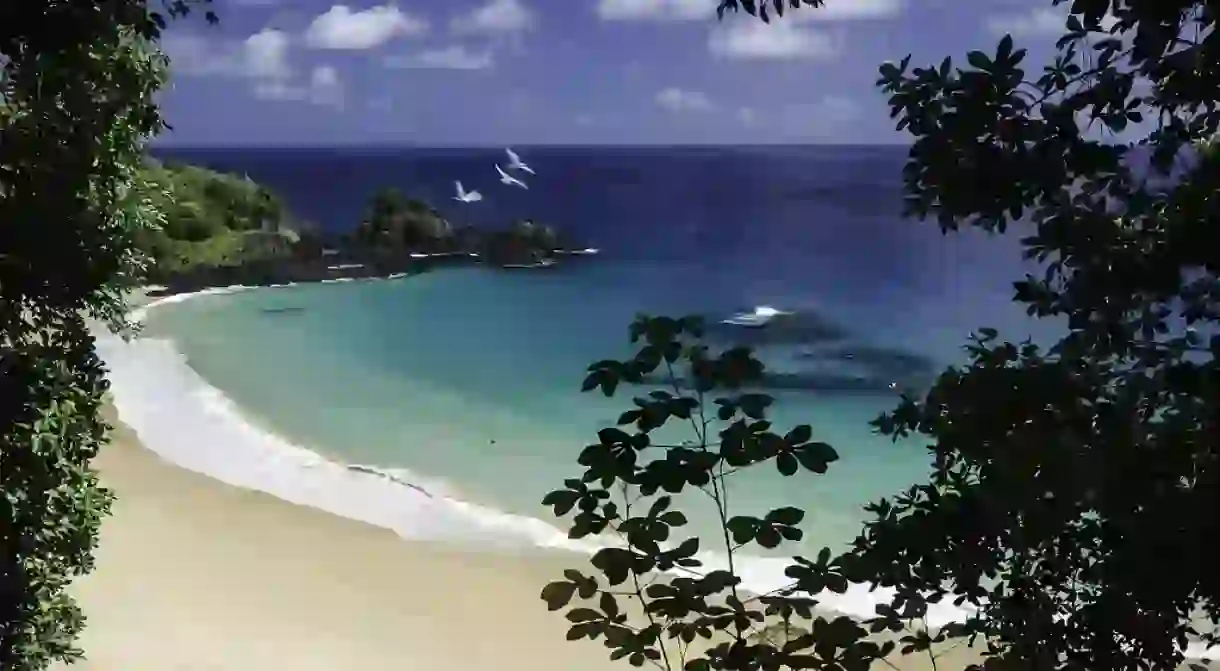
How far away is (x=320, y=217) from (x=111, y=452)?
32137 mm

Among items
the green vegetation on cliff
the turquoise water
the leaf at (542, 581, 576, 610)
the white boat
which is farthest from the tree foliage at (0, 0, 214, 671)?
the white boat

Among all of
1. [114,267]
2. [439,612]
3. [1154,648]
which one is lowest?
[439,612]

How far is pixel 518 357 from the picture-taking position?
65.0 ft

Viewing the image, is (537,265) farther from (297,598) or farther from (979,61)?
(979,61)

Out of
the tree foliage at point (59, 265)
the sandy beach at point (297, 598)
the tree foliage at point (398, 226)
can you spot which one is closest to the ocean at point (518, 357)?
the sandy beach at point (297, 598)

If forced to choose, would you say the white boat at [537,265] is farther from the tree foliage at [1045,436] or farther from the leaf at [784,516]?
the leaf at [784,516]

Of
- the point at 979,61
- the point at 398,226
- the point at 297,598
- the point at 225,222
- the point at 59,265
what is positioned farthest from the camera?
the point at 398,226

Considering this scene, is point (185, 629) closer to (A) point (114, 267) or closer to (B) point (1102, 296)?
(A) point (114, 267)

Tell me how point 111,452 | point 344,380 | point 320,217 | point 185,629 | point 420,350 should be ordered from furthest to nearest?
1. point 320,217
2. point 420,350
3. point 344,380
4. point 111,452
5. point 185,629

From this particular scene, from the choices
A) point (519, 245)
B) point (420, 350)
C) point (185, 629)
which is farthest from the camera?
point (519, 245)

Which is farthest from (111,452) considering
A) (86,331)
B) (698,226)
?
(698,226)

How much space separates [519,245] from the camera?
35.3 meters

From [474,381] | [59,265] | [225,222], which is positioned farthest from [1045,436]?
[225,222]

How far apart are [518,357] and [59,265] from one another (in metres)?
17.1
